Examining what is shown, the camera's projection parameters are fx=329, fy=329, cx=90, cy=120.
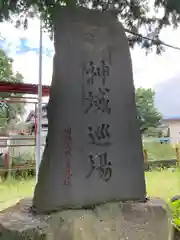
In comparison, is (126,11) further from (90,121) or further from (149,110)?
(149,110)

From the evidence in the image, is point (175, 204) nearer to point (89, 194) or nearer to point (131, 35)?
point (89, 194)

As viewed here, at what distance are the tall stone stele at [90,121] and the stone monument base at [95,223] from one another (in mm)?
64

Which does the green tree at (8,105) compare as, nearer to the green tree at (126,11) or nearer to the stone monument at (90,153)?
the green tree at (126,11)

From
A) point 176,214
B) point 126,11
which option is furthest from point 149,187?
point 126,11

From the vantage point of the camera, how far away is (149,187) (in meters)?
3.73

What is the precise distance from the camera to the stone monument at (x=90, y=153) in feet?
4.72

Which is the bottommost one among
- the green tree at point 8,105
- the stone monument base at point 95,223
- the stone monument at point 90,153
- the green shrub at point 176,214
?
the green shrub at point 176,214

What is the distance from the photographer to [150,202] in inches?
65.4

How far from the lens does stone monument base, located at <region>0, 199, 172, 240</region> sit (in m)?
1.35

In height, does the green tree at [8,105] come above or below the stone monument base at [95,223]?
above

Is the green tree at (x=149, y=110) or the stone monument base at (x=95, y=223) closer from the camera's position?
the stone monument base at (x=95, y=223)

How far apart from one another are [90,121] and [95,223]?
469mm

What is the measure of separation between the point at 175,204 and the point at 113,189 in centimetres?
67

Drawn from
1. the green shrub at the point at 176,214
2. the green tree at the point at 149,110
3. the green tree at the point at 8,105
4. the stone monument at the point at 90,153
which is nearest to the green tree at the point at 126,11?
the stone monument at the point at 90,153
